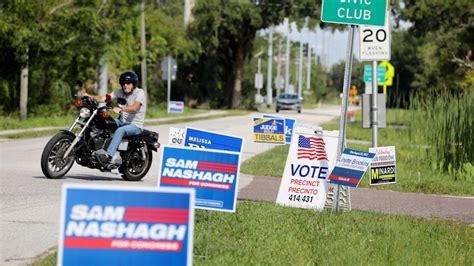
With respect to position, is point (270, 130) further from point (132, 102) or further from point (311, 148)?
point (311, 148)

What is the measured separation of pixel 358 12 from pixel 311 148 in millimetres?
1877

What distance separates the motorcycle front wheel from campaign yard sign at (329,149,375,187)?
190 inches

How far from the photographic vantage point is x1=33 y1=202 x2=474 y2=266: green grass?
830 centimetres

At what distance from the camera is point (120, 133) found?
47.1 feet

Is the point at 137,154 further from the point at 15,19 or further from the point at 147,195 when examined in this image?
the point at 15,19

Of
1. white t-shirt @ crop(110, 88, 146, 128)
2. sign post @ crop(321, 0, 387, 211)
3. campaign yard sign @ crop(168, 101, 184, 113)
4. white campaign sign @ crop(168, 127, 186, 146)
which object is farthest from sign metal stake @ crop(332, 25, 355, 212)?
campaign yard sign @ crop(168, 101, 184, 113)

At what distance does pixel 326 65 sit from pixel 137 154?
175196mm

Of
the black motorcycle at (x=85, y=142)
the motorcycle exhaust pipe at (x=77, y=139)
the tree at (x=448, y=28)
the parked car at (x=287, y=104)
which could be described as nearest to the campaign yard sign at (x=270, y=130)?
the black motorcycle at (x=85, y=142)

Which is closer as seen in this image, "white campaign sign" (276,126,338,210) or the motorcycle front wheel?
"white campaign sign" (276,126,338,210)

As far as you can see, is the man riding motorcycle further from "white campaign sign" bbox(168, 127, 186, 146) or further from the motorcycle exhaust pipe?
"white campaign sign" bbox(168, 127, 186, 146)

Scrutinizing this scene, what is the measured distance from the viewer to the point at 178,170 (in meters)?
7.90

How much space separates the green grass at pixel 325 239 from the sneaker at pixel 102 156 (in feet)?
10.7

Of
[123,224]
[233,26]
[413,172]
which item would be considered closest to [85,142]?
[413,172]

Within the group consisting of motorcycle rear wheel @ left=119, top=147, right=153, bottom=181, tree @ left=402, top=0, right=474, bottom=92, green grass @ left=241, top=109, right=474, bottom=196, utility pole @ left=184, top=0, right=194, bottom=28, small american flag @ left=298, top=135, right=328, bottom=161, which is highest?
utility pole @ left=184, top=0, right=194, bottom=28
